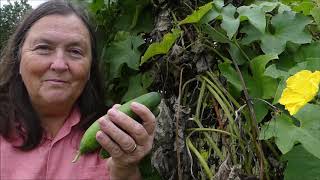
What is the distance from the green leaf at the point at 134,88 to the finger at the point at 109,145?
0.36m

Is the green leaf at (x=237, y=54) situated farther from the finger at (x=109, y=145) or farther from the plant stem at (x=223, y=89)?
the finger at (x=109, y=145)

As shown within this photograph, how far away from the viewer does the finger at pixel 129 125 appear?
3.68ft

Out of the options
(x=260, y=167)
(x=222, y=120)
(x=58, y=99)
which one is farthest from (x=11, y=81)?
(x=260, y=167)

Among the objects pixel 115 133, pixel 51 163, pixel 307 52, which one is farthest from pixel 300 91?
pixel 51 163

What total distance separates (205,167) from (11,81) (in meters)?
0.72

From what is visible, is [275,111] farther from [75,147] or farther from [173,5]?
[75,147]

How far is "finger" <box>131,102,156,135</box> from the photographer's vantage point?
1158mm

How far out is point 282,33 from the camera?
52.7 inches

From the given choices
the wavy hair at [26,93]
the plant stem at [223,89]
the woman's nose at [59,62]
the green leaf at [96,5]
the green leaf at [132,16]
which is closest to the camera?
the plant stem at [223,89]

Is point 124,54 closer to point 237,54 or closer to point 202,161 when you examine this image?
point 237,54

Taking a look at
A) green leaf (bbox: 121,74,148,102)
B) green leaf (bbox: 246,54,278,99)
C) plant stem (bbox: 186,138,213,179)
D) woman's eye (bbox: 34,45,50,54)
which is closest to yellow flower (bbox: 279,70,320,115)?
green leaf (bbox: 246,54,278,99)

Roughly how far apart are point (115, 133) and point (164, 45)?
13.6 inches

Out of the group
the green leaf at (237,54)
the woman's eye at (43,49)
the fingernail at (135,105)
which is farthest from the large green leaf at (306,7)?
the woman's eye at (43,49)

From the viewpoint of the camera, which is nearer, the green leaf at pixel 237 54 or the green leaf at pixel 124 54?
the green leaf at pixel 237 54
